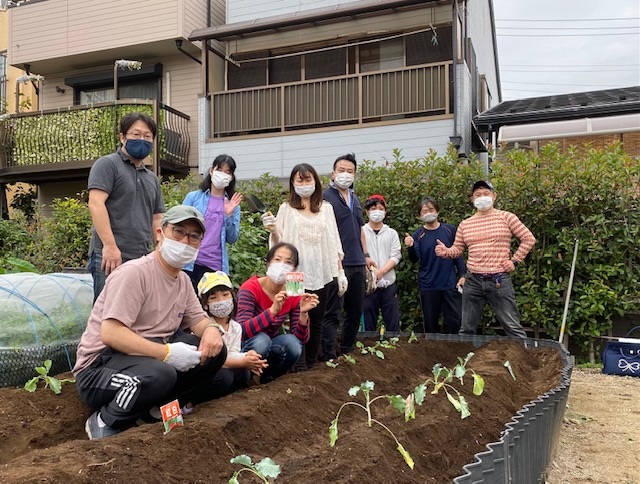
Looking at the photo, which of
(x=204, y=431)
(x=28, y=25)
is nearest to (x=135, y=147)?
(x=204, y=431)

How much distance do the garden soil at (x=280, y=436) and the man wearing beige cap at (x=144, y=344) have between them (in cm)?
18

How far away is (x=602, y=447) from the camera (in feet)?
11.5

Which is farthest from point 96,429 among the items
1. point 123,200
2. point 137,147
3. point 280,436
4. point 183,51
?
point 183,51

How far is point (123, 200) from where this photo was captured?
3641mm

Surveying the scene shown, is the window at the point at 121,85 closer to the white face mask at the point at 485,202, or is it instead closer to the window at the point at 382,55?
the window at the point at 382,55

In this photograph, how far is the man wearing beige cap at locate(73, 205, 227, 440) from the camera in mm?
2658

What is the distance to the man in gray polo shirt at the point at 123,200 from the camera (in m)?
3.48

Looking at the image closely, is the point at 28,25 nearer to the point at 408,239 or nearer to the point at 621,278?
the point at 408,239

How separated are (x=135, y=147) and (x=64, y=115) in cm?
892

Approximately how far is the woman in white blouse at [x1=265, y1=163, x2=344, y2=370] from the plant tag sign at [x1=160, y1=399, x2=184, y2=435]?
1.67 metres

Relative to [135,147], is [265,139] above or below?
above

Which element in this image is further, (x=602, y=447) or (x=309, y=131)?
(x=309, y=131)

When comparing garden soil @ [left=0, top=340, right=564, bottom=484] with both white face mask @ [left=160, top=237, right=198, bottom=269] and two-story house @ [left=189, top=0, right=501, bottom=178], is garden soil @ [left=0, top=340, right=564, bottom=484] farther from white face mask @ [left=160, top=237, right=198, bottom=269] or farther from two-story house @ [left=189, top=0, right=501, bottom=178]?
two-story house @ [left=189, top=0, right=501, bottom=178]

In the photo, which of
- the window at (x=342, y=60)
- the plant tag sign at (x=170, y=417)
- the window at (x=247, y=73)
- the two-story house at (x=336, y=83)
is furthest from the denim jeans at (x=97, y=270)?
the window at (x=247, y=73)
